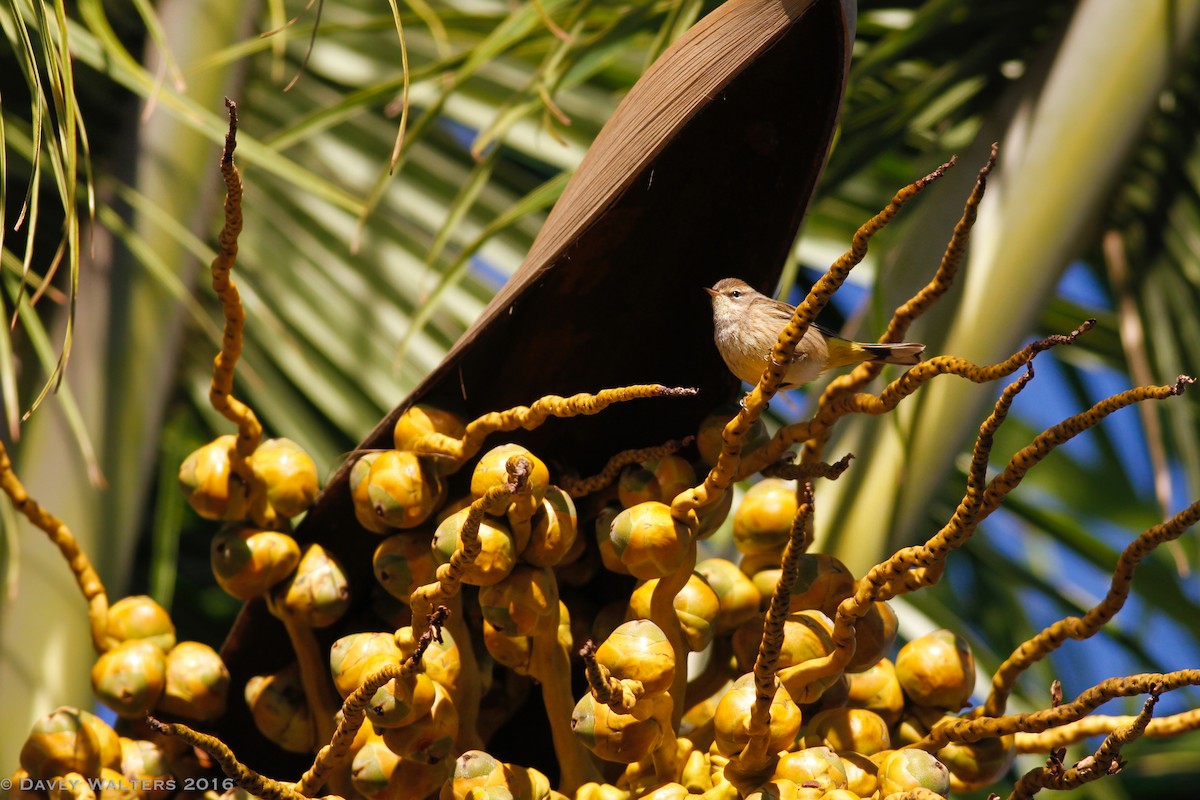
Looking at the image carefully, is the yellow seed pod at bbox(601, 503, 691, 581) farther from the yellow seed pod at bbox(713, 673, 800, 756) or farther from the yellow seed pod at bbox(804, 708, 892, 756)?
the yellow seed pod at bbox(804, 708, 892, 756)

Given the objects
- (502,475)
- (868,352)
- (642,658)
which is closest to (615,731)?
(642,658)

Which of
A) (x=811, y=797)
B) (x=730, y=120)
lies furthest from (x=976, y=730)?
(x=730, y=120)

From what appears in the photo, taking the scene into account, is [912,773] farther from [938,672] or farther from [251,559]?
[251,559]

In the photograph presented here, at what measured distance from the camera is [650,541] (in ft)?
5.08

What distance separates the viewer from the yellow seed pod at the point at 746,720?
1450 millimetres

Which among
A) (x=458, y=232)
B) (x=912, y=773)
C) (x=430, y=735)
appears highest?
(x=458, y=232)

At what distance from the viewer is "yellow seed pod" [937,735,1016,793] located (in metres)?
1.62

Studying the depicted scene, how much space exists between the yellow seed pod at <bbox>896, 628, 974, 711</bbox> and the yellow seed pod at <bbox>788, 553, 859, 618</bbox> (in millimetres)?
103

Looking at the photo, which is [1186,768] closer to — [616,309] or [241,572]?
[616,309]

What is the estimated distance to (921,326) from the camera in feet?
7.46

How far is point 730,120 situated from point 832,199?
138cm

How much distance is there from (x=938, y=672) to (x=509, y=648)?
511 millimetres

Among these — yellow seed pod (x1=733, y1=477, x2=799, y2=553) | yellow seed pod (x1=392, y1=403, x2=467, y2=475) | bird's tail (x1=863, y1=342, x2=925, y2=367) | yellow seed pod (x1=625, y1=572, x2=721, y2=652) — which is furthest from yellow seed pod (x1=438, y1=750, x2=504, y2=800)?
bird's tail (x1=863, y1=342, x2=925, y2=367)

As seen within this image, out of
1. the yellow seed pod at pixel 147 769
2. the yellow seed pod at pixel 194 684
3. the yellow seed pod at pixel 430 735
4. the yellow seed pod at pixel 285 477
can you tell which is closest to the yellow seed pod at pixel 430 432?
the yellow seed pod at pixel 285 477
